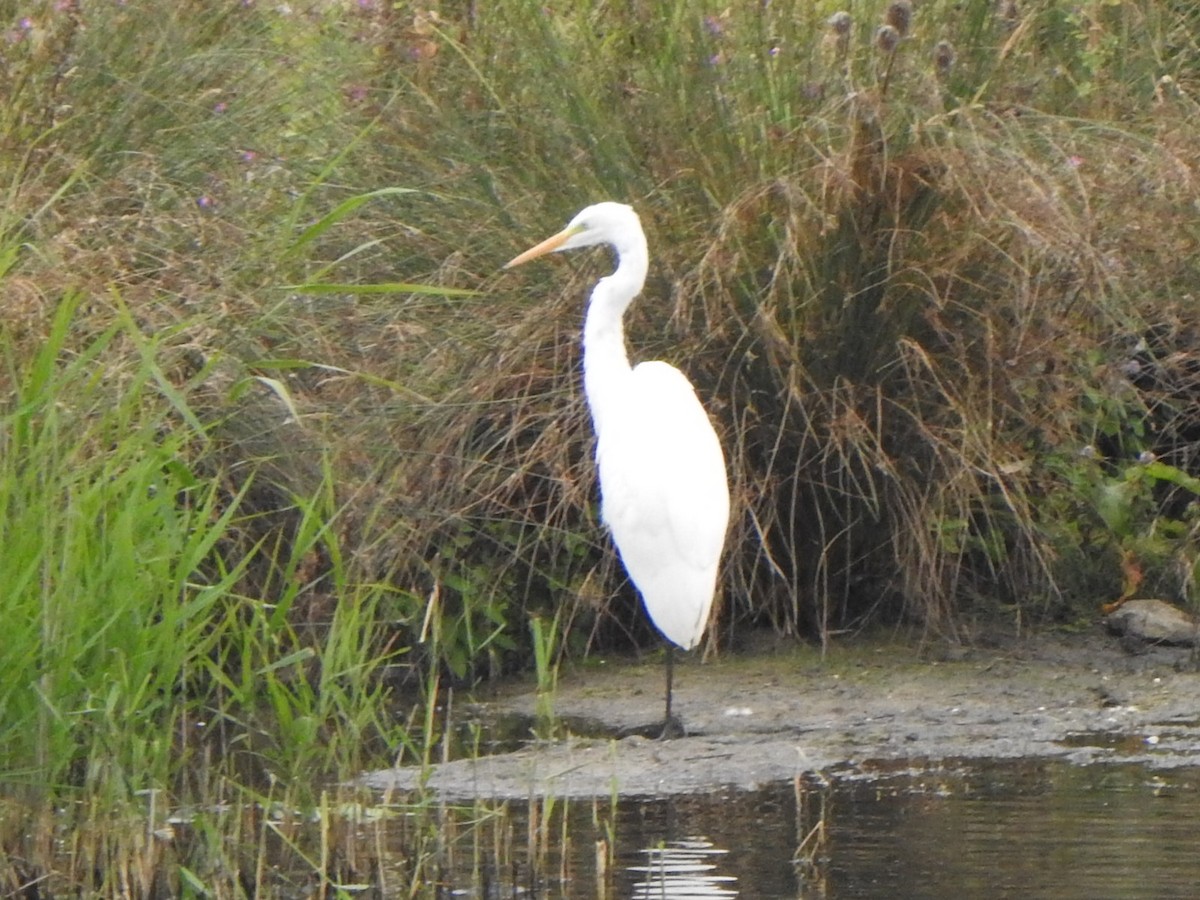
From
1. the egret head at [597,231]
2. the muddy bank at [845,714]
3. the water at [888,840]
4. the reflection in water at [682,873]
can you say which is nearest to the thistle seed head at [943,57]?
the egret head at [597,231]

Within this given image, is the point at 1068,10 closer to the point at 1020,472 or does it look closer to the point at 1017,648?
the point at 1020,472

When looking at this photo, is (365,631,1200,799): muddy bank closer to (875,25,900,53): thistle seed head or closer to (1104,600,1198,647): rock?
(1104,600,1198,647): rock

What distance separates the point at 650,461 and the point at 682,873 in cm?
156

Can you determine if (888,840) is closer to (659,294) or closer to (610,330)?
(610,330)

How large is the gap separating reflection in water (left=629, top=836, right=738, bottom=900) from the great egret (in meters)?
1.08

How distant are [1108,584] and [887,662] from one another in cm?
83

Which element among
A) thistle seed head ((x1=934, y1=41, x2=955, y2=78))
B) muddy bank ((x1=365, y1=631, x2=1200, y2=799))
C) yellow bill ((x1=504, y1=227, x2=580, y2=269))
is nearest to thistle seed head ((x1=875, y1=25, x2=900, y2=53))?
thistle seed head ((x1=934, y1=41, x2=955, y2=78))

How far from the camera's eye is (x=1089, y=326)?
591cm

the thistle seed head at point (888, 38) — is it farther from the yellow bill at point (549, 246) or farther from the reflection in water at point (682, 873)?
the reflection in water at point (682, 873)

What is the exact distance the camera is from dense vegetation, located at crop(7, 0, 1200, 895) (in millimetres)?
5309

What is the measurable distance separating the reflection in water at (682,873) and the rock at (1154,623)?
7.31ft

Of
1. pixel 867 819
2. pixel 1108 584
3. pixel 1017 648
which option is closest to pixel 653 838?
pixel 867 819

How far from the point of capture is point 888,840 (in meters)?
3.93

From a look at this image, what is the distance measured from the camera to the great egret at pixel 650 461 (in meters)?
4.99
